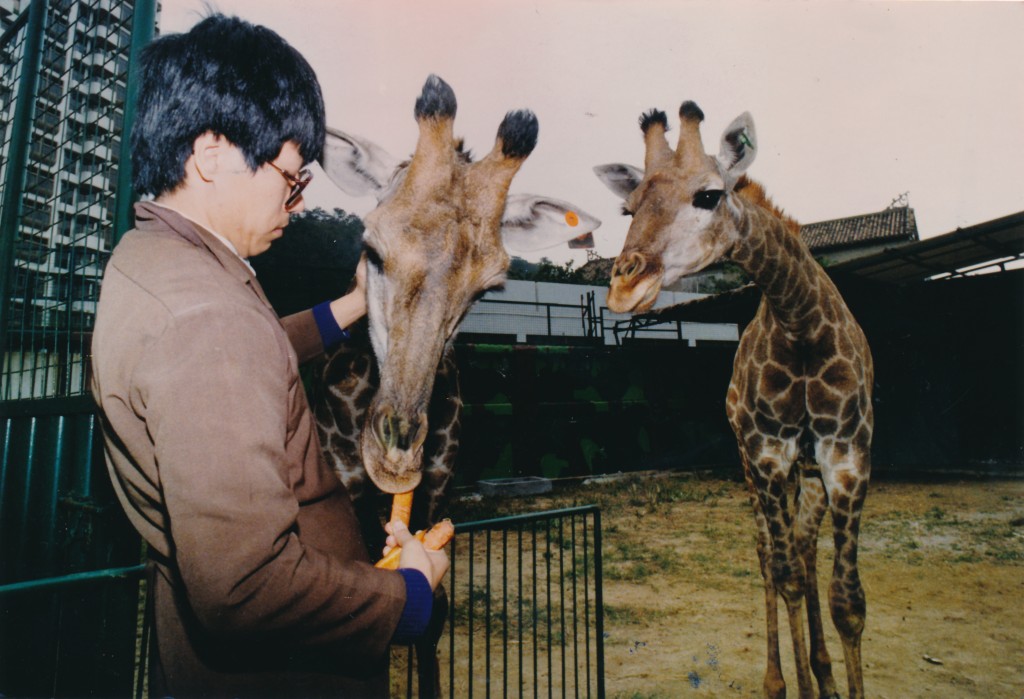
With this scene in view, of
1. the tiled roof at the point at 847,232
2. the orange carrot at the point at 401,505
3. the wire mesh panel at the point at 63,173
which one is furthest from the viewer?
the tiled roof at the point at 847,232

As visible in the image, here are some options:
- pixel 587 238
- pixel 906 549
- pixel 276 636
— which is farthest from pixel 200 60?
pixel 906 549

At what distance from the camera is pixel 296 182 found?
1210mm

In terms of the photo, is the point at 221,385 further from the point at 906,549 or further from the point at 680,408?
the point at 680,408

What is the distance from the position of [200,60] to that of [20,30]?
2.98 metres

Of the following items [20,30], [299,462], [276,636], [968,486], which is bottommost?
[968,486]

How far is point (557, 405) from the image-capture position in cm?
827

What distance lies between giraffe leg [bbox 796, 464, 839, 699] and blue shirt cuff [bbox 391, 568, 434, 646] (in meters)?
2.42

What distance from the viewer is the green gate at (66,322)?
6.33ft

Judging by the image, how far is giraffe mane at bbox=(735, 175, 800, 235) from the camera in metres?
2.67

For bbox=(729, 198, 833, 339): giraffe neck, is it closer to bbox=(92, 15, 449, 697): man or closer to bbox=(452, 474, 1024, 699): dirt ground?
bbox=(92, 15, 449, 697): man

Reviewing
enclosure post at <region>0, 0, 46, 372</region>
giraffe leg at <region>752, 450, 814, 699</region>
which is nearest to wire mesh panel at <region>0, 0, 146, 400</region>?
enclosure post at <region>0, 0, 46, 372</region>

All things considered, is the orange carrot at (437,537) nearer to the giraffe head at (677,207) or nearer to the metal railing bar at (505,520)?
the metal railing bar at (505,520)

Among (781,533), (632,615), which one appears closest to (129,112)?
(781,533)

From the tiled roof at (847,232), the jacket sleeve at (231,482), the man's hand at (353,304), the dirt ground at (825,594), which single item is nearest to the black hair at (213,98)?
the jacket sleeve at (231,482)
